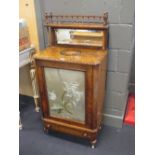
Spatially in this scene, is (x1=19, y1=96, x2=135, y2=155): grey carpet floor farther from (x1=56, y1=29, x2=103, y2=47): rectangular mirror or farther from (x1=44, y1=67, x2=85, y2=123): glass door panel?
(x1=56, y1=29, x2=103, y2=47): rectangular mirror

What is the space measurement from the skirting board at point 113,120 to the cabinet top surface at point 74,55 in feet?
2.11

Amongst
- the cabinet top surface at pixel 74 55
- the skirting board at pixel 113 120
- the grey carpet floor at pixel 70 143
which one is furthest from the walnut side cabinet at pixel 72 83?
the skirting board at pixel 113 120

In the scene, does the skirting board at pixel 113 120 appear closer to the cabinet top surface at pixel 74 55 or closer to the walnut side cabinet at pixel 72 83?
the walnut side cabinet at pixel 72 83

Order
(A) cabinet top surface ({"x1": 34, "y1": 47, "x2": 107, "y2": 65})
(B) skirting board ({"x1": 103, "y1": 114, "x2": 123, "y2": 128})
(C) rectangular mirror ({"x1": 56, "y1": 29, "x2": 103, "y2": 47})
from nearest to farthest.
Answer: (A) cabinet top surface ({"x1": 34, "y1": 47, "x2": 107, "y2": 65}), (C) rectangular mirror ({"x1": 56, "y1": 29, "x2": 103, "y2": 47}), (B) skirting board ({"x1": 103, "y1": 114, "x2": 123, "y2": 128})

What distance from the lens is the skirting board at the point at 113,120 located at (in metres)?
1.76

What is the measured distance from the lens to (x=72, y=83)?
1385 mm

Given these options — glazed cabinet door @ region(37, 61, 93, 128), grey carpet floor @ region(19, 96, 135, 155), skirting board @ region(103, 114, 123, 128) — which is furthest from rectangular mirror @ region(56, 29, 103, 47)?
grey carpet floor @ region(19, 96, 135, 155)

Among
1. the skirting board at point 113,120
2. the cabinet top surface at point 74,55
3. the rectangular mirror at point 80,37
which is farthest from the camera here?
the skirting board at point 113,120

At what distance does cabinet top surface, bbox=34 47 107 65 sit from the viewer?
1285 mm

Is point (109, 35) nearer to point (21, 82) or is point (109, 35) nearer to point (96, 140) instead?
point (96, 140)

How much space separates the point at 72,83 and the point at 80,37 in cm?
37

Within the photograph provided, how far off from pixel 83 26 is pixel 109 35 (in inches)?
8.3
